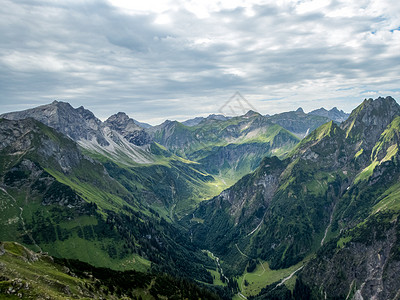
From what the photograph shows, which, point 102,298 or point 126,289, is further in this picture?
point 126,289

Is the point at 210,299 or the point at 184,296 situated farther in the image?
the point at 210,299

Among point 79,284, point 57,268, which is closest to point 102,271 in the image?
point 57,268

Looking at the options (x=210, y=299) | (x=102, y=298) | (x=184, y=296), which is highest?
(x=102, y=298)

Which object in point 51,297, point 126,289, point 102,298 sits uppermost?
point 51,297

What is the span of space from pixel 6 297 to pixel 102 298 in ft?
137

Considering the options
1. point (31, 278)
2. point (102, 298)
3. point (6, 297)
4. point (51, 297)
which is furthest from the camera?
point (102, 298)

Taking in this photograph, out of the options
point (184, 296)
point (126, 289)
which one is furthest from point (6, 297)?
point (184, 296)

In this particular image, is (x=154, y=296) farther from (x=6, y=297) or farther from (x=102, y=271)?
(x=6, y=297)

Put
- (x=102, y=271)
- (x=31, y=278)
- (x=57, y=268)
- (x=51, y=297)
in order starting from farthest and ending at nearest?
(x=102, y=271) < (x=57, y=268) < (x=31, y=278) < (x=51, y=297)

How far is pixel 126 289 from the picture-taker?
152750 mm

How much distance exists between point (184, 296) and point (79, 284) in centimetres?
7706

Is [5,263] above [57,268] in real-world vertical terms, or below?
above

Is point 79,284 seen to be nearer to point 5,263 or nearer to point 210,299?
point 5,263

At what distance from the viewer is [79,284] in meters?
121
